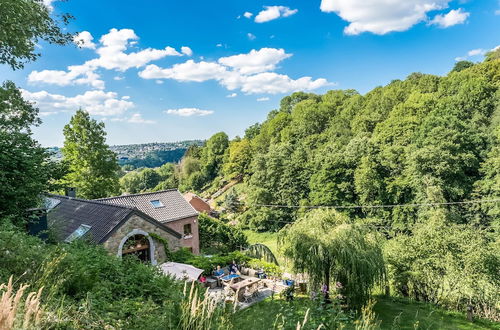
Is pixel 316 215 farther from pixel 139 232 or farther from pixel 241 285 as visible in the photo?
pixel 139 232

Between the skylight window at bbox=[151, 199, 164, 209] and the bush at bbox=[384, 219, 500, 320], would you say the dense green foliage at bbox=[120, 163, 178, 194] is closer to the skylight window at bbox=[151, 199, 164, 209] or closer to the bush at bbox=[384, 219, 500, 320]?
the skylight window at bbox=[151, 199, 164, 209]

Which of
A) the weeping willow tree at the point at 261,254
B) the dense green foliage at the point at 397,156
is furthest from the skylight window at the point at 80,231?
the dense green foliage at the point at 397,156

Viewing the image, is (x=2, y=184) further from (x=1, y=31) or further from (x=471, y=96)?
(x=471, y=96)

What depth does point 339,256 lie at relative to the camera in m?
10.3

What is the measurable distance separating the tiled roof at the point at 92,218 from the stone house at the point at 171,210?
332 centimetres

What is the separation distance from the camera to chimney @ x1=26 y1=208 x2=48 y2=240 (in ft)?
27.0

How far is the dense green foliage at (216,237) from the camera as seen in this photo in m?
25.7

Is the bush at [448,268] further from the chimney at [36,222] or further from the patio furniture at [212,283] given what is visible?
the chimney at [36,222]

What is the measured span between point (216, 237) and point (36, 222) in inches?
733

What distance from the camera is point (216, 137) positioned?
6931cm

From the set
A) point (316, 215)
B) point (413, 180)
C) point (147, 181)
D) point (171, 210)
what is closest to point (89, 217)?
point (171, 210)

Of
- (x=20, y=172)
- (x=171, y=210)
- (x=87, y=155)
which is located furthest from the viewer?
(x=87, y=155)

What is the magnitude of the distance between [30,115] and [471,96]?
3799 cm

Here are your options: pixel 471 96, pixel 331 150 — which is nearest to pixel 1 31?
pixel 331 150
